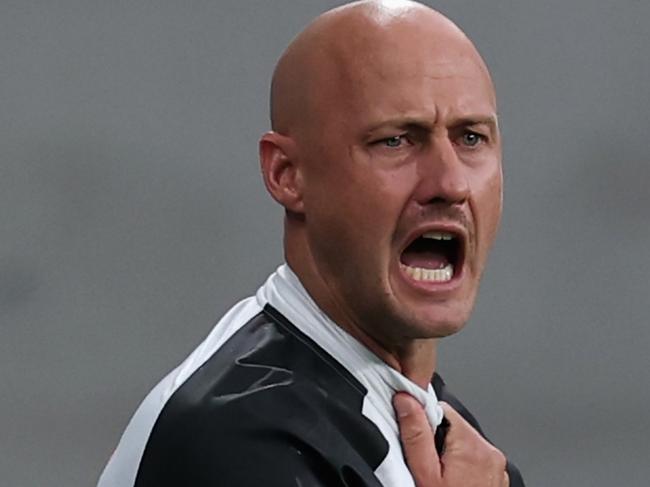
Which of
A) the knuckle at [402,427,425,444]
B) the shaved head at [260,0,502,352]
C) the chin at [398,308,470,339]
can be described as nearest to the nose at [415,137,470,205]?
the shaved head at [260,0,502,352]

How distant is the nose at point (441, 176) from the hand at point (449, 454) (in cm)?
20

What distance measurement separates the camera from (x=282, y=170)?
5.77 feet

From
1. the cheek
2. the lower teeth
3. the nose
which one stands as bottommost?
the lower teeth

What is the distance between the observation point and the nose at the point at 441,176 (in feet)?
5.52

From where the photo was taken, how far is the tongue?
1734 millimetres

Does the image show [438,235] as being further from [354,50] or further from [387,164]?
[354,50]

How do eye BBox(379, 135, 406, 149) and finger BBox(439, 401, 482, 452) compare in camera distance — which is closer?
eye BBox(379, 135, 406, 149)

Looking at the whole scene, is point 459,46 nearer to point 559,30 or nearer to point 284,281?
point 284,281

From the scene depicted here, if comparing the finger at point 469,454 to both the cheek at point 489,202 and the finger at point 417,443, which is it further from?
the cheek at point 489,202

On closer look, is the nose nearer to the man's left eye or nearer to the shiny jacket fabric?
the man's left eye

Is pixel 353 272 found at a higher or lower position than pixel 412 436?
higher

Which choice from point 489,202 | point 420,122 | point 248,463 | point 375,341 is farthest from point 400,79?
point 248,463

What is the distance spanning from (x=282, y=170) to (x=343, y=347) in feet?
0.56

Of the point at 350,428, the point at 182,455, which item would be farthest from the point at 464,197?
the point at 182,455
